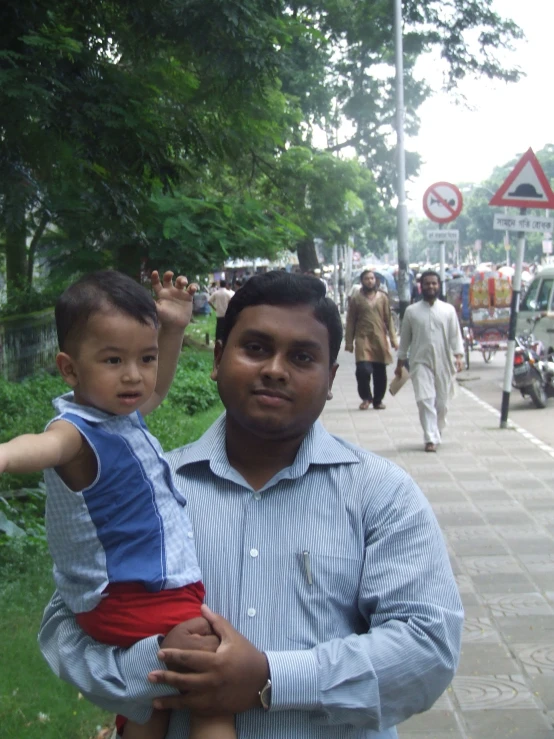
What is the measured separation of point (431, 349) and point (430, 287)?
645mm

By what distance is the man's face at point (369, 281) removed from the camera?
14133mm

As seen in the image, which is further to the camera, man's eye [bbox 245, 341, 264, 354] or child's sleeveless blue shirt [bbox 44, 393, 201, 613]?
man's eye [bbox 245, 341, 264, 354]

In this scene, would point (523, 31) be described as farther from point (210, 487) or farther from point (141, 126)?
point (210, 487)

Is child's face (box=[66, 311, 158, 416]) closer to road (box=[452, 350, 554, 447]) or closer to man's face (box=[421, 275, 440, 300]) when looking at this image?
man's face (box=[421, 275, 440, 300])

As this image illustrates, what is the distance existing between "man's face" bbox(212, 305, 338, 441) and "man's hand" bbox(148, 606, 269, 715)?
425mm

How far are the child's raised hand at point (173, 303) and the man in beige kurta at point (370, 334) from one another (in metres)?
11.1

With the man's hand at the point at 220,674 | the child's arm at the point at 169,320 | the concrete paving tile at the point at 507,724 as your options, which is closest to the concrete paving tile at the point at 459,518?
the concrete paving tile at the point at 507,724

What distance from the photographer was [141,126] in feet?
24.5

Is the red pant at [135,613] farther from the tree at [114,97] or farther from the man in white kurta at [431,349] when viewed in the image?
the man in white kurta at [431,349]

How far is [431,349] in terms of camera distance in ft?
34.7

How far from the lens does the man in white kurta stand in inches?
415

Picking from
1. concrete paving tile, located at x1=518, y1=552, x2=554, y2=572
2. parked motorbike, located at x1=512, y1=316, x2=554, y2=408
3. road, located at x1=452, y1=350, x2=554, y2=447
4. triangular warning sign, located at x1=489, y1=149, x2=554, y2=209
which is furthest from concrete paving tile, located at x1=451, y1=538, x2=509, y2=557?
parked motorbike, located at x1=512, y1=316, x2=554, y2=408

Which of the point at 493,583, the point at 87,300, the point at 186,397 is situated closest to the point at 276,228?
the point at 186,397

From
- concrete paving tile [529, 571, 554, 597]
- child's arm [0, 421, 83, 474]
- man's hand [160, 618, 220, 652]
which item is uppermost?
child's arm [0, 421, 83, 474]
